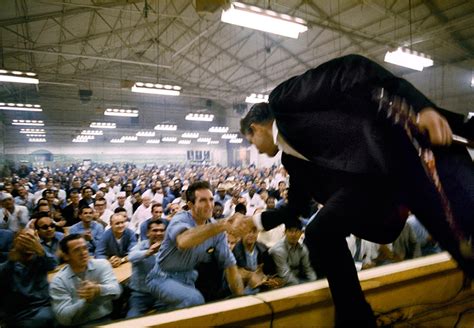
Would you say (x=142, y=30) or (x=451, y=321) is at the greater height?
(x=142, y=30)

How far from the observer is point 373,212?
106 centimetres

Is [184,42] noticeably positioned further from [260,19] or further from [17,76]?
[260,19]

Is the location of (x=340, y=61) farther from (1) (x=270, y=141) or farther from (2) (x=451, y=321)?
(2) (x=451, y=321)

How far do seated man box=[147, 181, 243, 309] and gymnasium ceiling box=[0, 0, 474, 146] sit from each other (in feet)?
10.1

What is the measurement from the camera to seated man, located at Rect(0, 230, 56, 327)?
8.02ft

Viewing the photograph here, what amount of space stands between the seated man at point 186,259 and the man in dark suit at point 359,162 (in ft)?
3.84

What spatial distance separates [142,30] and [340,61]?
12292mm

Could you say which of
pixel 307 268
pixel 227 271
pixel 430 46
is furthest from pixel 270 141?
pixel 430 46

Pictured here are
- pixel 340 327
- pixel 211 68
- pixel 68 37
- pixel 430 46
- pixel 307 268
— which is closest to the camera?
pixel 340 327

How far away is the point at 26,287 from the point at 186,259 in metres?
1.33

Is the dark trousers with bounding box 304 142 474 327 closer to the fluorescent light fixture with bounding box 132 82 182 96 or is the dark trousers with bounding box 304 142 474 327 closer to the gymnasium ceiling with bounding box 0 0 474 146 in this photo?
the gymnasium ceiling with bounding box 0 0 474 146

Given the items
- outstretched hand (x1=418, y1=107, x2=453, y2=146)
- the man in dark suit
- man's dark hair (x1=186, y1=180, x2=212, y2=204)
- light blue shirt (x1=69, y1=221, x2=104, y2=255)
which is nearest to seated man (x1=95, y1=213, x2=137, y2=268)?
light blue shirt (x1=69, y1=221, x2=104, y2=255)

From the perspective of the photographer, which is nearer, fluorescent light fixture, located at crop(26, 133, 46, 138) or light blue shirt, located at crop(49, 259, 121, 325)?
light blue shirt, located at crop(49, 259, 121, 325)

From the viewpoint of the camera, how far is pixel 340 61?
940 millimetres
